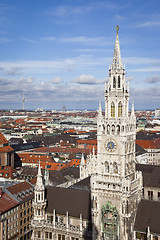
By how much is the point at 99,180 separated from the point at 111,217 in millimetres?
6972

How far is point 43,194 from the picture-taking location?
208 feet

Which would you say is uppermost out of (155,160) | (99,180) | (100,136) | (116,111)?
(116,111)

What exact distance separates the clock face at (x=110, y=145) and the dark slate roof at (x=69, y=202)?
43.0 ft

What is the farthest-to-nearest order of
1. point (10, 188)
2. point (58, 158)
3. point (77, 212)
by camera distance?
point (58, 158) < point (10, 188) < point (77, 212)

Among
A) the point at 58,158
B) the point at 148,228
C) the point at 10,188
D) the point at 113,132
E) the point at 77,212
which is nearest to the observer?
the point at 148,228

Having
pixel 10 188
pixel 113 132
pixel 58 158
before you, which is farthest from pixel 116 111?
pixel 58 158

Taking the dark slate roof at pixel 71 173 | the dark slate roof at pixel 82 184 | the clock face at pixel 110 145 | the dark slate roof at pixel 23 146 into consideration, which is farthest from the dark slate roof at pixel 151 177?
the dark slate roof at pixel 23 146

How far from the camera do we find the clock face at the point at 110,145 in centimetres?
5494

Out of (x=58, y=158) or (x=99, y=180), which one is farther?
(x=58, y=158)

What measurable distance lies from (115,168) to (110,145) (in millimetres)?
4291

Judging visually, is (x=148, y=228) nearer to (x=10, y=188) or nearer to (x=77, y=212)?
(x=77, y=212)

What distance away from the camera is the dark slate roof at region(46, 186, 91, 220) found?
61.0 m

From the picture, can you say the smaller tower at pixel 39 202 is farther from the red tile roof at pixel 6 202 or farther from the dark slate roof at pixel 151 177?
the dark slate roof at pixel 151 177

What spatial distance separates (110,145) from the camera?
182 feet
